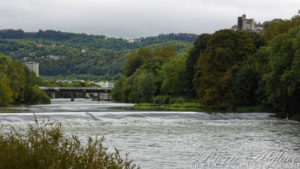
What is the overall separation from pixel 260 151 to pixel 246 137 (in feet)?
25.7

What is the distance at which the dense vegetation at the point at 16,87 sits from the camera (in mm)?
85938

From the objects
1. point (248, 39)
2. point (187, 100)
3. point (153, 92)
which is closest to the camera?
point (248, 39)

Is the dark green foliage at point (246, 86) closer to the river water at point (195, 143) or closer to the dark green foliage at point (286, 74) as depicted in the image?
the dark green foliage at point (286, 74)

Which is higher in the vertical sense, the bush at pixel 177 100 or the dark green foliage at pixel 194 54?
the dark green foliage at pixel 194 54

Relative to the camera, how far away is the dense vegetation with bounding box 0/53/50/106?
8594cm

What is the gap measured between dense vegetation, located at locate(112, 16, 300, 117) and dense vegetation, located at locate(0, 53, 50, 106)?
23.8 m

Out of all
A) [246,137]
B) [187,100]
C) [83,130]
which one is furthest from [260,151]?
[187,100]

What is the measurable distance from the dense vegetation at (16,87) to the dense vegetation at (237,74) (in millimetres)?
23793

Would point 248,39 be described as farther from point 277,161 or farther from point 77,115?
point 277,161

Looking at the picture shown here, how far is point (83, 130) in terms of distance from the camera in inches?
1490

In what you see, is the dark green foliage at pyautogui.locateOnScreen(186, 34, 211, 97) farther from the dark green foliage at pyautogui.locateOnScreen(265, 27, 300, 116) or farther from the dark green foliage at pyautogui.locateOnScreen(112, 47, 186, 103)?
the dark green foliage at pyautogui.locateOnScreen(265, 27, 300, 116)

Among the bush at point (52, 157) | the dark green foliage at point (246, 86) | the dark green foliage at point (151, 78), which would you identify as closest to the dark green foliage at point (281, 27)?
the dark green foliage at point (246, 86)

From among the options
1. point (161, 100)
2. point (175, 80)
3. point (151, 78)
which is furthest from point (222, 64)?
point (151, 78)

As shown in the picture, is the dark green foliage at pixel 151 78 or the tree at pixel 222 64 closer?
the tree at pixel 222 64
